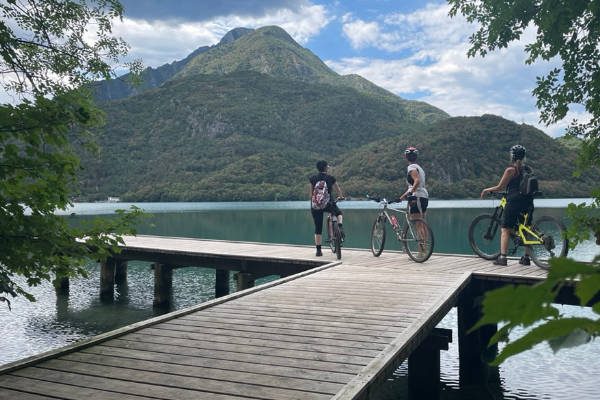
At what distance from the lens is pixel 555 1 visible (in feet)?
32.2

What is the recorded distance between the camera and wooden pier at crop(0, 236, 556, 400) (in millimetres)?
3920

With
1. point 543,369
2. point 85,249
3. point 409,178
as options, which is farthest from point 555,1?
point 85,249

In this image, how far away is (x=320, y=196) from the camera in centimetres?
1151

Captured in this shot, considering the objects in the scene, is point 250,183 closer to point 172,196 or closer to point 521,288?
point 172,196

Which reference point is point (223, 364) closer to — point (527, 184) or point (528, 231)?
point (527, 184)

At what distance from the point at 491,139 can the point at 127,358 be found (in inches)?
4860

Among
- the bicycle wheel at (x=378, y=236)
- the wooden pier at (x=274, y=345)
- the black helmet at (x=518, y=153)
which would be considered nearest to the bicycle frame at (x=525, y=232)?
the wooden pier at (x=274, y=345)

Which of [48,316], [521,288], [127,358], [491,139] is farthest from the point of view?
[491,139]

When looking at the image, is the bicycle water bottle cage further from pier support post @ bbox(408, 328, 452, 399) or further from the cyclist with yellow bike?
pier support post @ bbox(408, 328, 452, 399)

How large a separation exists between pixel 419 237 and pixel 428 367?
161 inches

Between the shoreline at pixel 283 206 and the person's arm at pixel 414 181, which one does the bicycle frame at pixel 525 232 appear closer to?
the person's arm at pixel 414 181

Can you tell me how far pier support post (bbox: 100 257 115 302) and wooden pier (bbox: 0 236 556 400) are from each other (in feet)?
34.3

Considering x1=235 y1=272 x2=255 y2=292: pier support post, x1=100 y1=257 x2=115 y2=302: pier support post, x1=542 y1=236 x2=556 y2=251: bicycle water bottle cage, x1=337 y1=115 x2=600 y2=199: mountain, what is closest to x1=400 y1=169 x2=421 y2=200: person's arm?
x1=542 y1=236 x2=556 y2=251: bicycle water bottle cage

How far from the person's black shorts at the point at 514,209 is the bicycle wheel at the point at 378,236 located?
2.77 m
